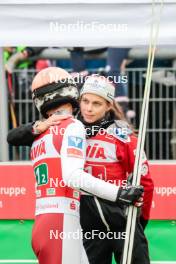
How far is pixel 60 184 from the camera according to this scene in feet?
13.6

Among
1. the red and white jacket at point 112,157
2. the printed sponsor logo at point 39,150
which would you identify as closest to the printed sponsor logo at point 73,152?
the printed sponsor logo at point 39,150

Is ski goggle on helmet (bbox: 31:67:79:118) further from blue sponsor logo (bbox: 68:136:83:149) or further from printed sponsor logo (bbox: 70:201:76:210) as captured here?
printed sponsor logo (bbox: 70:201:76:210)

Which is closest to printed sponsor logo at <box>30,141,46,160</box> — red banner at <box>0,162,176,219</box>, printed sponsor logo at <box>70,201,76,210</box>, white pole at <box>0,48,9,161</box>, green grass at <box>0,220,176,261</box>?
printed sponsor logo at <box>70,201,76,210</box>

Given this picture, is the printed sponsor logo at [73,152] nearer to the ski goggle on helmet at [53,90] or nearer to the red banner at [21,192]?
the ski goggle on helmet at [53,90]

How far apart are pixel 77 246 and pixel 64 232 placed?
0.35 feet

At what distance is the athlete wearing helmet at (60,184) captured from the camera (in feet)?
13.2

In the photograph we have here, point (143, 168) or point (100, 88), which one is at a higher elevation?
point (100, 88)

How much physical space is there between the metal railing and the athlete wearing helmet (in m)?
5.64

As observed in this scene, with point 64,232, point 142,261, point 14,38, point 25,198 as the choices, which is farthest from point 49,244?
point 25,198

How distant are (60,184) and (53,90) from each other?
48 cm

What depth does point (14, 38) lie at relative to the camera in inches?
273

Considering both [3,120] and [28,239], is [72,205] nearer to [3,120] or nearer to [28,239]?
[28,239]

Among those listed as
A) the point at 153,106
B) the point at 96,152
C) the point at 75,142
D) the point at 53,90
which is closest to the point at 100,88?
the point at 96,152

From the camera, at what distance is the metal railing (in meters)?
9.93
